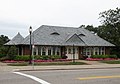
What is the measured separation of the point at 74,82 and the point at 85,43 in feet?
97.2

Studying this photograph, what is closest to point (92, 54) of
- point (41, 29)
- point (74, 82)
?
point (41, 29)

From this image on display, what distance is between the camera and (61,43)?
4188 cm

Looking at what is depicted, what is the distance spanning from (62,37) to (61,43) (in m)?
2.21

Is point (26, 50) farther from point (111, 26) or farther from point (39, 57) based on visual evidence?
point (111, 26)

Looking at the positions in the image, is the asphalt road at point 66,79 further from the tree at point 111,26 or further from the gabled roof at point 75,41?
the tree at point 111,26

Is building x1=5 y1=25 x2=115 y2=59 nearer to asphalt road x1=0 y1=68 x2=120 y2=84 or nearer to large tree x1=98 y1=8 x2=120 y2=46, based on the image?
large tree x1=98 y1=8 x2=120 y2=46

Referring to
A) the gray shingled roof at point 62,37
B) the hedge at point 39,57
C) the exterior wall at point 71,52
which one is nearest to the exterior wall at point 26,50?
the gray shingled roof at point 62,37

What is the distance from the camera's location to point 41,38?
41.6 meters

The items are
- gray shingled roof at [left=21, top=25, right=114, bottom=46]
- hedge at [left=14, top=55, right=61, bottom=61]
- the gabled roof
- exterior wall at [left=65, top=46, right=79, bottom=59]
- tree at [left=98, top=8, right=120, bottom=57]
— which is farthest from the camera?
tree at [left=98, top=8, right=120, bottom=57]

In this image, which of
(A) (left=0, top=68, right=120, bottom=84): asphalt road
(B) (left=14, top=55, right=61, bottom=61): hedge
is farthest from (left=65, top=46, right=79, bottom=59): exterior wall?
(A) (left=0, top=68, right=120, bottom=84): asphalt road

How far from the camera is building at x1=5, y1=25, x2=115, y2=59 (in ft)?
134

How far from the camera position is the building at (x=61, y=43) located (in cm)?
4097

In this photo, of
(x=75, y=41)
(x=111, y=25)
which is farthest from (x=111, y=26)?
(x=75, y=41)

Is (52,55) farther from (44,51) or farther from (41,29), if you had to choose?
(41,29)
